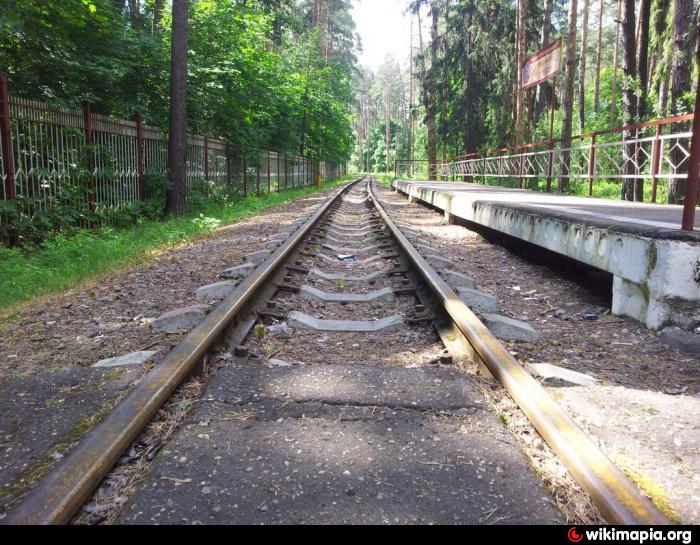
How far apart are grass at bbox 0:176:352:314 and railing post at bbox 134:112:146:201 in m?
1.23

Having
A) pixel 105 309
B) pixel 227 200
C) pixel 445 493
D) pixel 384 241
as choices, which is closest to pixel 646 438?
pixel 445 493

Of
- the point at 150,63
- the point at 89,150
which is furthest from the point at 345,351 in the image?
the point at 150,63

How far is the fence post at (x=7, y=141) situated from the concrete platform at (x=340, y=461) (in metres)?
6.70

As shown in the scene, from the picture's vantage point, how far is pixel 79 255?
7.02m

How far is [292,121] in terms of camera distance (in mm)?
25781

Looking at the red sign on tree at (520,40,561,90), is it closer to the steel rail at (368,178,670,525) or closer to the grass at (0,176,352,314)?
the grass at (0,176,352,314)

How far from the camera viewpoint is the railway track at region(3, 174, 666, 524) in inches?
65.3

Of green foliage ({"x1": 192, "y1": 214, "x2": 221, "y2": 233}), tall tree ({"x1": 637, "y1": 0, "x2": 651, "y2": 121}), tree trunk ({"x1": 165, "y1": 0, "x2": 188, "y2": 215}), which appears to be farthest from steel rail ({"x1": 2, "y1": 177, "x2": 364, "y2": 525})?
tall tree ({"x1": 637, "y1": 0, "x2": 651, "y2": 121})

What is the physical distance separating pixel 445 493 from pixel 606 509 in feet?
1.57

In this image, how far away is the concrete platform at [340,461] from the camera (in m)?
1.66

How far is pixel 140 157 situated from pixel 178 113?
1.26 m

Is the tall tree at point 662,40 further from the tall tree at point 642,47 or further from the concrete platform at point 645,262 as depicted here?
the concrete platform at point 645,262
